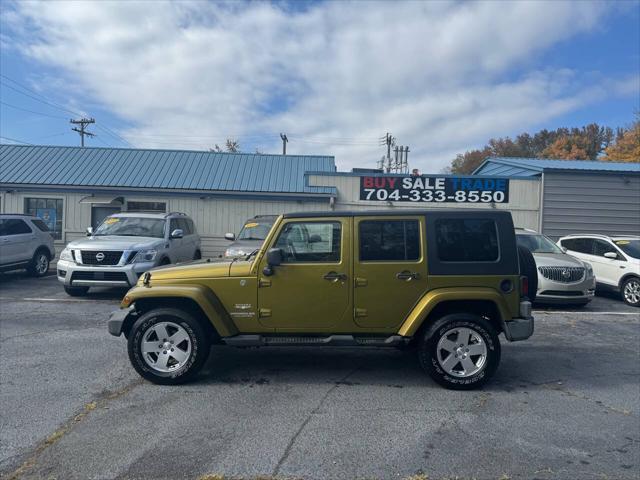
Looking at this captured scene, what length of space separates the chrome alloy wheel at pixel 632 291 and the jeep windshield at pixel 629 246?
0.64 metres

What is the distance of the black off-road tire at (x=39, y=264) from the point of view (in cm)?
1308

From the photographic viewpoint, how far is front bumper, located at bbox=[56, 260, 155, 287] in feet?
31.4

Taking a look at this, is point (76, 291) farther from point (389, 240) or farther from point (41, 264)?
point (389, 240)

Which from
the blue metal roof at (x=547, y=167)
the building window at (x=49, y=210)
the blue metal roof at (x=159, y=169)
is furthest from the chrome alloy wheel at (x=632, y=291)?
the building window at (x=49, y=210)

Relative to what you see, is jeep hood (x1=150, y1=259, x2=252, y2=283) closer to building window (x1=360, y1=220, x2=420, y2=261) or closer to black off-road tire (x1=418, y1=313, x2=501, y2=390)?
building window (x1=360, y1=220, x2=420, y2=261)

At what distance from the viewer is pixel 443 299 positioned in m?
4.94

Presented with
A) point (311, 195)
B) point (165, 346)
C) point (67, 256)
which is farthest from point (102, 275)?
point (311, 195)

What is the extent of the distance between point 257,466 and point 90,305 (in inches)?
291

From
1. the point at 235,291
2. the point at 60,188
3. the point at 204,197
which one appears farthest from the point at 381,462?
the point at 60,188

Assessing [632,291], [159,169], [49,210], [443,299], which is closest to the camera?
[443,299]

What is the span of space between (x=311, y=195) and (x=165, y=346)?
11655 mm

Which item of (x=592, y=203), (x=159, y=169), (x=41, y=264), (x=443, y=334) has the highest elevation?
(x=159, y=169)

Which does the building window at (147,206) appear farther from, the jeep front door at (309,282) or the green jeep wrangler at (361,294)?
the jeep front door at (309,282)

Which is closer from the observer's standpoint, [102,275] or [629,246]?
[102,275]
